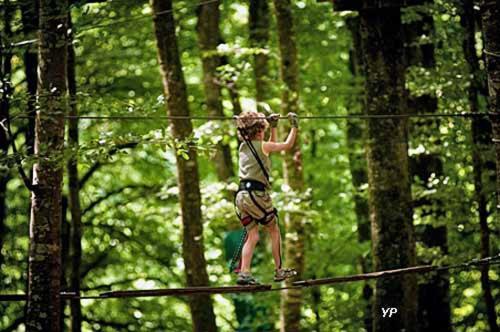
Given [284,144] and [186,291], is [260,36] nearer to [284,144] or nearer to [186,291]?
[284,144]

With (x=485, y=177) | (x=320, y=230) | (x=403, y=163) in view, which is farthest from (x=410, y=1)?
(x=320, y=230)

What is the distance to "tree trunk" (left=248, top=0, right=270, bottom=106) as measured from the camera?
44.9 ft

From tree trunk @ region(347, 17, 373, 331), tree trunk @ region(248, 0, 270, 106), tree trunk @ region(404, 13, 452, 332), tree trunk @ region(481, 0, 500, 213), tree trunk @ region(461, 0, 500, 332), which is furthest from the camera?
tree trunk @ region(248, 0, 270, 106)

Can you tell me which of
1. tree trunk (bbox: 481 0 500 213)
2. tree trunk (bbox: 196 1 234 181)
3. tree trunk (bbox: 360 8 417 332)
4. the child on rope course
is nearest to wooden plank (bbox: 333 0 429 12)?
tree trunk (bbox: 360 8 417 332)

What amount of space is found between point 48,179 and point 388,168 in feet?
10.1

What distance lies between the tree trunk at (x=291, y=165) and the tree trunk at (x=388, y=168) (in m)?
3.04

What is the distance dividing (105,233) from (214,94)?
4.02 meters

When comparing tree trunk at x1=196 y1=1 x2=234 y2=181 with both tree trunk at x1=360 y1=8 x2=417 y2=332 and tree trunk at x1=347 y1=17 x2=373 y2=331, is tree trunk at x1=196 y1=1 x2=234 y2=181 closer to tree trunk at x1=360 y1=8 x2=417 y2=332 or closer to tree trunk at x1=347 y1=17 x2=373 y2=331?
tree trunk at x1=347 y1=17 x2=373 y2=331

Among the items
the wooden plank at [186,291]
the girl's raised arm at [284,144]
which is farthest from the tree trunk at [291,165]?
the wooden plank at [186,291]

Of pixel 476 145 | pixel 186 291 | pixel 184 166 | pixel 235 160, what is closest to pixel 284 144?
pixel 186 291

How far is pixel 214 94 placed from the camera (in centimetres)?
1361

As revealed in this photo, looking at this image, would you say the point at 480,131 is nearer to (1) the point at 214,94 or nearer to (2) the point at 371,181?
(2) the point at 371,181

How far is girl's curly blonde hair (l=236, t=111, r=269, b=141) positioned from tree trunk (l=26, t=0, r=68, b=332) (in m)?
1.29

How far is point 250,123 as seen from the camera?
6941mm
